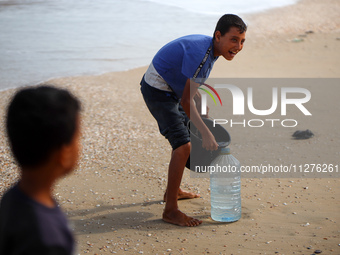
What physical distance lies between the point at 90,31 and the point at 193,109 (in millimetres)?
14583

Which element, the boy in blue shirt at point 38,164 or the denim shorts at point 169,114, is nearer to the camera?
the boy in blue shirt at point 38,164

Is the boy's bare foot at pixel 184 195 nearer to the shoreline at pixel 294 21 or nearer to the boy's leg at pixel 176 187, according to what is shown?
the boy's leg at pixel 176 187

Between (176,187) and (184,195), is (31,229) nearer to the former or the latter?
(176,187)

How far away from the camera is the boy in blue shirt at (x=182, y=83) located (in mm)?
4203

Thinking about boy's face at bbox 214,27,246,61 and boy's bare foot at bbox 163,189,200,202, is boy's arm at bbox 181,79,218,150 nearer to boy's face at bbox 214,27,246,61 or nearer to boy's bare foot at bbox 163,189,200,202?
boy's face at bbox 214,27,246,61

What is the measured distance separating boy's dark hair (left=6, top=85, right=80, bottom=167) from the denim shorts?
2462 millimetres

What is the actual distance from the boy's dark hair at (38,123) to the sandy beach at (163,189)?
2198mm

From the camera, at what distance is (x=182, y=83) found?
4285mm

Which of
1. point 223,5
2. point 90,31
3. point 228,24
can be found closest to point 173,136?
point 228,24

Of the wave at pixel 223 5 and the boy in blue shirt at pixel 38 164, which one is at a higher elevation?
the boy in blue shirt at pixel 38 164

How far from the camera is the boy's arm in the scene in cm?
417

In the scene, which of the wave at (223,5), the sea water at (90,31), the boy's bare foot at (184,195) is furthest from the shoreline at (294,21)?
the boy's bare foot at (184,195)

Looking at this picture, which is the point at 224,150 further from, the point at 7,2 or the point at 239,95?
the point at 7,2

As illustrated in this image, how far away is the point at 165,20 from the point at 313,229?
16696 millimetres
